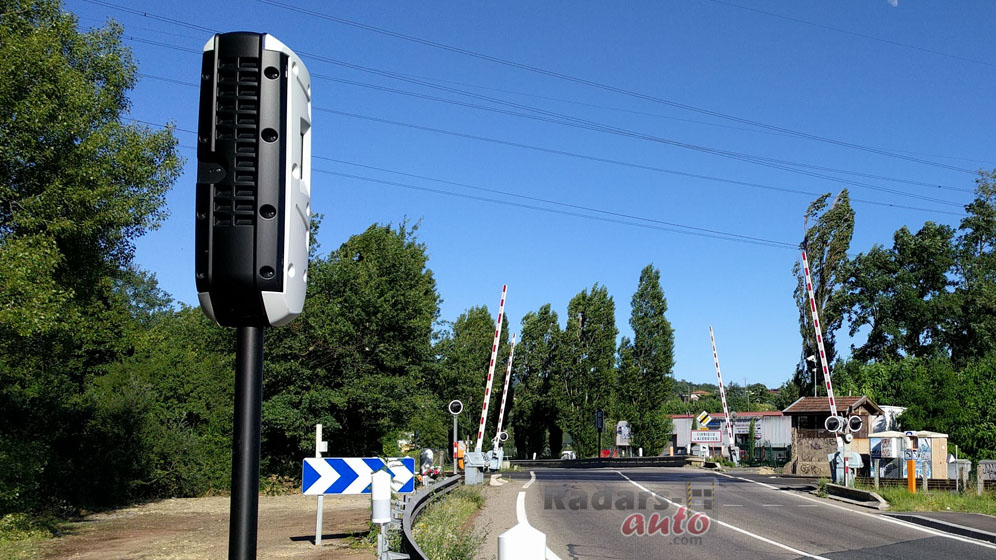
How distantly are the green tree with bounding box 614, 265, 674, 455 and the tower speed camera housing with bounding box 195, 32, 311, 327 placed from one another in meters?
67.5

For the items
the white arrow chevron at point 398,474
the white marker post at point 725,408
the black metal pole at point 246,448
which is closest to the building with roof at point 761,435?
the white marker post at point 725,408

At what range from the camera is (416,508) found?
1395 cm

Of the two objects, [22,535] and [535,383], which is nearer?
[22,535]

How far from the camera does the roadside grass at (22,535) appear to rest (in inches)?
553

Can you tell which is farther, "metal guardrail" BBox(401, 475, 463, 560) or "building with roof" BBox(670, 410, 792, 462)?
"building with roof" BBox(670, 410, 792, 462)

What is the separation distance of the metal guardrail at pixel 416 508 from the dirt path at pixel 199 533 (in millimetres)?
885

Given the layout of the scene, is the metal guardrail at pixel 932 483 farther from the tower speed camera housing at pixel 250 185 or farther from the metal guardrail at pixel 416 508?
the tower speed camera housing at pixel 250 185

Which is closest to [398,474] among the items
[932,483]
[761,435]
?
[932,483]

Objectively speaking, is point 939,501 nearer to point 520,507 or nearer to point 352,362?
point 520,507

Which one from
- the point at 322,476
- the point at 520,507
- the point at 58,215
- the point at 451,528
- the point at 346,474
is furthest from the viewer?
the point at 520,507

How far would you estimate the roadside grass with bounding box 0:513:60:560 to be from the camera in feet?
46.1

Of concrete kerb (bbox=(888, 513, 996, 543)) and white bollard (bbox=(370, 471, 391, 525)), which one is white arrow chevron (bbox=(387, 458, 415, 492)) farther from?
concrete kerb (bbox=(888, 513, 996, 543))

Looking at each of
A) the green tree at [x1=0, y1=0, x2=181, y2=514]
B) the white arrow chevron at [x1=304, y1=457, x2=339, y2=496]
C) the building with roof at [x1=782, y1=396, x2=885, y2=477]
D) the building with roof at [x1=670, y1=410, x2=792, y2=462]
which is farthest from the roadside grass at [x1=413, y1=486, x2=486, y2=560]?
the building with roof at [x1=670, y1=410, x2=792, y2=462]

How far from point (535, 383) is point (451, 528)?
189 ft
